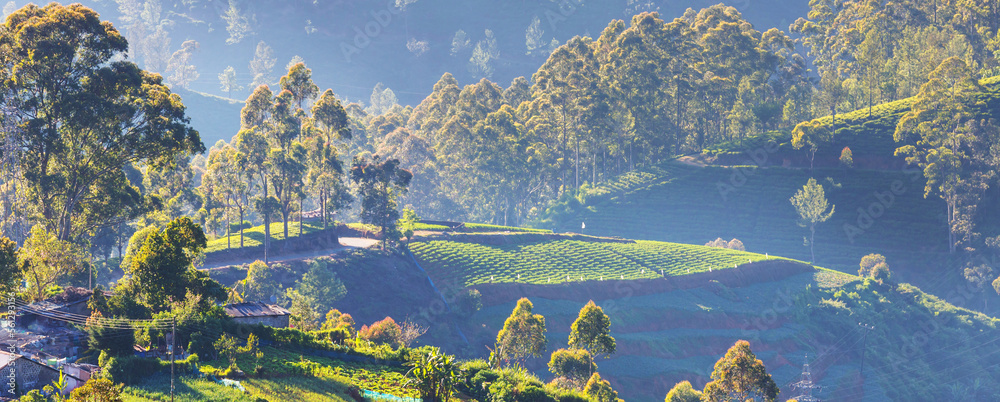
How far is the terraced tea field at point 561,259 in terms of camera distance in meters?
84.8

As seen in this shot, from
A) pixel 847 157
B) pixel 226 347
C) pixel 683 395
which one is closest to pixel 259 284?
pixel 226 347

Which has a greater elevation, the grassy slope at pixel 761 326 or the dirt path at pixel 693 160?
the dirt path at pixel 693 160

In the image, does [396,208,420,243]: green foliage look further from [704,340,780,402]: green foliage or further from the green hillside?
the green hillside

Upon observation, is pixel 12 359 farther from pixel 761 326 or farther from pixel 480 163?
pixel 480 163

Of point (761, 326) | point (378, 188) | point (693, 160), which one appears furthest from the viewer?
point (693, 160)

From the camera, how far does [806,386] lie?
71.2 m

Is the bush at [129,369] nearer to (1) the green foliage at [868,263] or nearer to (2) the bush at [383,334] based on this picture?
(2) the bush at [383,334]

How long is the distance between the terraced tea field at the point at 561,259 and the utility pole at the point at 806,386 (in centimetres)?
1938

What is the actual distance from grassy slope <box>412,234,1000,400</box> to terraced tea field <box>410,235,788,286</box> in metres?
0.26

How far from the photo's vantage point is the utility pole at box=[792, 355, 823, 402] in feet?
233

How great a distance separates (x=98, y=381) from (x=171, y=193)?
58.0m

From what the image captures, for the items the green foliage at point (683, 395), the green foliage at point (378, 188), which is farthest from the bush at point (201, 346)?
→ the green foliage at point (378, 188)

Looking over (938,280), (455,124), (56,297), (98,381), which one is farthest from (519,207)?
(98,381)

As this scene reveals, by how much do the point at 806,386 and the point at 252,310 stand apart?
48121 mm
